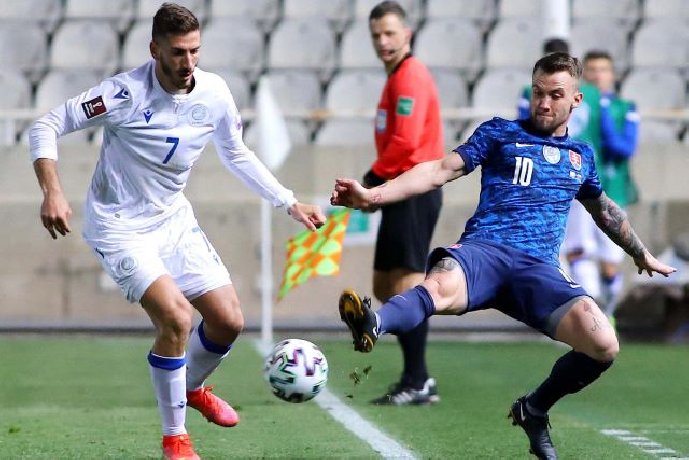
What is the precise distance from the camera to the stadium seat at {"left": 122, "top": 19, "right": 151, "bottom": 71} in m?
16.1

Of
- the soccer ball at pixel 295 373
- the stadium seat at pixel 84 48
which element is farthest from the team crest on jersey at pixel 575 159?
the stadium seat at pixel 84 48

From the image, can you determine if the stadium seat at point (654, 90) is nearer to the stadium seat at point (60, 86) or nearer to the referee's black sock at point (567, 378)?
the stadium seat at point (60, 86)

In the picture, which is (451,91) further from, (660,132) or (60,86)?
(60,86)

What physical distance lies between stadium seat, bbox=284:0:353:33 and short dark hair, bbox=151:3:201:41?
1046 cm

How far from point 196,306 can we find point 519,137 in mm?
1694

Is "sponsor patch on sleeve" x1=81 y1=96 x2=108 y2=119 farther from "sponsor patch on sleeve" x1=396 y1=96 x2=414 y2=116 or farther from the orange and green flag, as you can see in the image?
the orange and green flag

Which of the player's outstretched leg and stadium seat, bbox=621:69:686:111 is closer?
the player's outstretched leg

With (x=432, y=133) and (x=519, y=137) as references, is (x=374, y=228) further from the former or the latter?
(x=519, y=137)

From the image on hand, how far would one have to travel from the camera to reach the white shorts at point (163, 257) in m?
6.30

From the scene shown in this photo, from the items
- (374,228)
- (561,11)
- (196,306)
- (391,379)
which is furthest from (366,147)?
(196,306)

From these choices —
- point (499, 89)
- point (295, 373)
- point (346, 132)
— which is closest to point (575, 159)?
point (295, 373)

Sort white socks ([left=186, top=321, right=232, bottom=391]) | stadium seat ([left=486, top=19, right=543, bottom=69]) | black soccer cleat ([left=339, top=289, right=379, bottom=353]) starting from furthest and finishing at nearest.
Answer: stadium seat ([left=486, top=19, right=543, bottom=69]) < white socks ([left=186, top=321, right=232, bottom=391]) < black soccer cleat ([left=339, top=289, right=379, bottom=353])

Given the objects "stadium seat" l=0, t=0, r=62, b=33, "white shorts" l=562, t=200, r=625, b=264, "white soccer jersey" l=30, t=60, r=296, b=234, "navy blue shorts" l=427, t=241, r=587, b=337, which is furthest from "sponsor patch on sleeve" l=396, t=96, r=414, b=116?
"stadium seat" l=0, t=0, r=62, b=33

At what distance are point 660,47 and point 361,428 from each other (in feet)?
33.1
